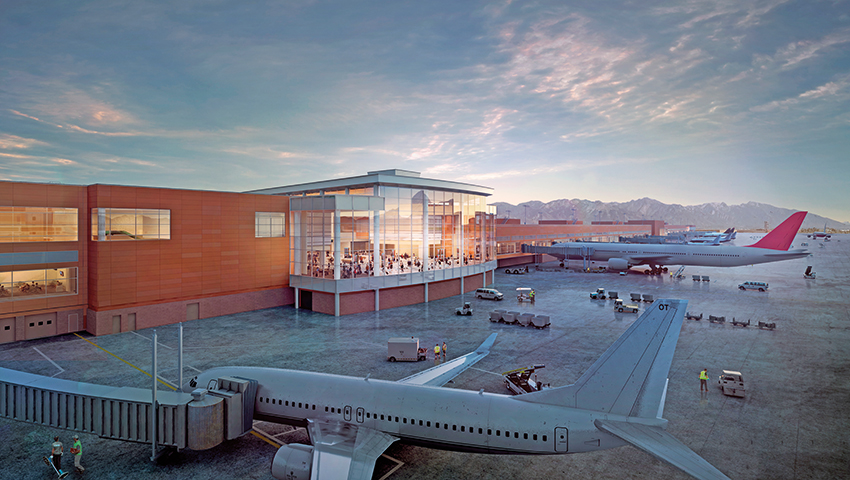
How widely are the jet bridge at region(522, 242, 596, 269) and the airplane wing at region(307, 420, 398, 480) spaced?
3550 inches

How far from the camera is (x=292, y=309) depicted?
5066cm

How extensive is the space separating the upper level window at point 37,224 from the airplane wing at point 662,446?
1952 inches

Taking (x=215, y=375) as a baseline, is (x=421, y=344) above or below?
below

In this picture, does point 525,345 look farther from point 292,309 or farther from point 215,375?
point 292,309

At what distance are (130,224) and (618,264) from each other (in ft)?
293

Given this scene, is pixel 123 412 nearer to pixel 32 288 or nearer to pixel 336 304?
pixel 336 304

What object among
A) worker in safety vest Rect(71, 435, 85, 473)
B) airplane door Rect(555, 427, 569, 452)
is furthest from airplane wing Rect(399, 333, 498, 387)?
worker in safety vest Rect(71, 435, 85, 473)

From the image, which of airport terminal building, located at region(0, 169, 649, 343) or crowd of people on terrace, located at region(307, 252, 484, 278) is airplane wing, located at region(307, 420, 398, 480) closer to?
airport terminal building, located at region(0, 169, 649, 343)

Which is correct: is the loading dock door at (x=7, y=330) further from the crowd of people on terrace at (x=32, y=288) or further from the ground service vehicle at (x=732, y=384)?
the ground service vehicle at (x=732, y=384)

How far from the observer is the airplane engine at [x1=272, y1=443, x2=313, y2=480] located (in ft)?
47.6

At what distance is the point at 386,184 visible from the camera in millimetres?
52031

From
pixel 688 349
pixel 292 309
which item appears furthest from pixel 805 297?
pixel 292 309

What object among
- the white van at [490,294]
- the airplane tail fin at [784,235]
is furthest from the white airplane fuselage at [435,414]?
the airplane tail fin at [784,235]

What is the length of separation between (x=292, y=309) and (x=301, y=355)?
65.3 ft
